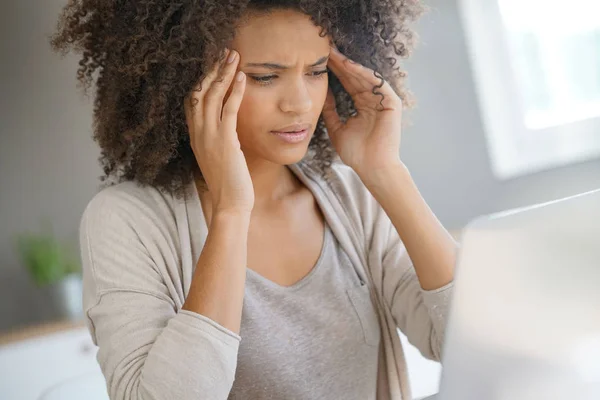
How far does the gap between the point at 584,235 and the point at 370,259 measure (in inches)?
29.6

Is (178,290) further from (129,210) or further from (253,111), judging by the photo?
(253,111)

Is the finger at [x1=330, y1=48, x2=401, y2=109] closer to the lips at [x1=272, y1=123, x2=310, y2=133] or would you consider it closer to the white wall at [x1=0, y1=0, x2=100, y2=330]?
the lips at [x1=272, y1=123, x2=310, y2=133]

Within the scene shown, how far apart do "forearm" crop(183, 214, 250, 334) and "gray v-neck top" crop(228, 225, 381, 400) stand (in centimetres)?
13

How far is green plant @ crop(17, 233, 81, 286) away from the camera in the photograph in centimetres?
162

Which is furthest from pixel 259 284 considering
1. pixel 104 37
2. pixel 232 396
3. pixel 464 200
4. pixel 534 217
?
pixel 464 200

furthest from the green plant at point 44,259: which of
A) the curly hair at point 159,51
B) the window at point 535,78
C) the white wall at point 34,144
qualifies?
the window at point 535,78

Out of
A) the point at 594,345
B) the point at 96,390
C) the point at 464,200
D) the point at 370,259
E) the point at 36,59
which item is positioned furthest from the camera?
the point at 464,200

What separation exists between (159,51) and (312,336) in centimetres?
45

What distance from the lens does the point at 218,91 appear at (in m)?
0.96

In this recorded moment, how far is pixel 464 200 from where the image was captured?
2.09 m

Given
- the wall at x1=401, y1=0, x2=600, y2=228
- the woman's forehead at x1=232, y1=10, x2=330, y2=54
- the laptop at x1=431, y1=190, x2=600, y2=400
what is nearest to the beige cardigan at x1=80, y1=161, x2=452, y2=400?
the woman's forehead at x1=232, y1=10, x2=330, y2=54

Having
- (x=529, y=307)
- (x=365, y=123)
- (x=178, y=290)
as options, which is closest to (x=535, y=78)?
(x=365, y=123)

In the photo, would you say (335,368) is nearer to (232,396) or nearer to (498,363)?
(232,396)

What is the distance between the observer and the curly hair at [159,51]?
0.95 meters
